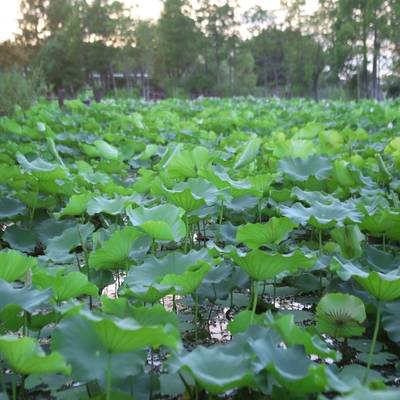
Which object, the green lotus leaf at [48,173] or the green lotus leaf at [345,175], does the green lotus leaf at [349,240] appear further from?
the green lotus leaf at [48,173]

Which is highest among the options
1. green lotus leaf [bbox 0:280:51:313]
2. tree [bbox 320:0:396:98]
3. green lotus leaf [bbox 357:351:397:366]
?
tree [bbox 320:0:396:98]

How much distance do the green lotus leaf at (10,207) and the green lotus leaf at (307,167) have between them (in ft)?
3.40

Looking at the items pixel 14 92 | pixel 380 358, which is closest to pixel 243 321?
pixel 380 358

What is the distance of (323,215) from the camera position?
5.19ft

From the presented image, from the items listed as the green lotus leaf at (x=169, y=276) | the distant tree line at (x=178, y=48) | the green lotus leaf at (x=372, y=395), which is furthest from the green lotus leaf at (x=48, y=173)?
the distant tree line at (x=178, y=48)

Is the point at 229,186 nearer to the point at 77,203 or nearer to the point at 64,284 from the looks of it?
the point at 77,203

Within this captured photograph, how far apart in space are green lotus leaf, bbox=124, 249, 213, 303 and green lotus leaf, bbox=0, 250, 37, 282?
218mm

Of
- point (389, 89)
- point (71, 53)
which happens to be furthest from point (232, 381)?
point (71, 53)

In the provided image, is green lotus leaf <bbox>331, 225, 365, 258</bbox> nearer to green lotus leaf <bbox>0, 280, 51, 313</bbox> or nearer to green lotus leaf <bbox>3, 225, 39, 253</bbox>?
green lotus leaf <bbox>0, 280, 51, 313</bbox>

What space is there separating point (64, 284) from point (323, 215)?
31.0 inches

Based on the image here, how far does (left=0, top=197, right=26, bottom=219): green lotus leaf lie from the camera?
2020mm

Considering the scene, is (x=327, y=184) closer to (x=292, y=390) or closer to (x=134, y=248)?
(x=134, y=248)

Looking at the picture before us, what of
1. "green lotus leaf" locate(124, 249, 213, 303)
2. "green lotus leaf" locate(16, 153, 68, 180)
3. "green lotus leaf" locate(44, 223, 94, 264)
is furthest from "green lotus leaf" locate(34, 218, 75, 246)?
"green lotus leaf" locate(124, 249, 213, 303)

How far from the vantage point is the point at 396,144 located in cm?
269
